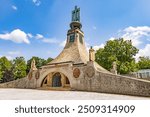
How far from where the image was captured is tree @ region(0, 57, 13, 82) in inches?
1681

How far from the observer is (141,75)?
35438mm

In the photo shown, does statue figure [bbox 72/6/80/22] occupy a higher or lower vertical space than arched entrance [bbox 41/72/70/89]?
higher

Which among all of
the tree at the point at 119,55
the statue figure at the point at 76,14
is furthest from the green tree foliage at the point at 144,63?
the statue figure at the point at 76,14

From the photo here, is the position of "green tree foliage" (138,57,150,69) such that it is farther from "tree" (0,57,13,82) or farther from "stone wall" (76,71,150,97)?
"tree" (0,57,13,82)

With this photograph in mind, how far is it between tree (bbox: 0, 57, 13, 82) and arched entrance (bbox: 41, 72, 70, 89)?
23064 mm

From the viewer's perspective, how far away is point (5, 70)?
43531mm

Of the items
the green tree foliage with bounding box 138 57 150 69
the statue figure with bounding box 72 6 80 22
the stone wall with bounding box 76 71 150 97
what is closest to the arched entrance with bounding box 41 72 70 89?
the stone wall with bounding box 76 71 150 97

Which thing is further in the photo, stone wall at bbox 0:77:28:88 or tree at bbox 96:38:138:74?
tree at bbox 96:38:138:74

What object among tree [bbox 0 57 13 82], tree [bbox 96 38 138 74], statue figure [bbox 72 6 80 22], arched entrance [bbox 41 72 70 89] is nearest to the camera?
arched entrance [bbox 41 72 70 89]

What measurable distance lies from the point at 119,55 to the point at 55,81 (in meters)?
16.0

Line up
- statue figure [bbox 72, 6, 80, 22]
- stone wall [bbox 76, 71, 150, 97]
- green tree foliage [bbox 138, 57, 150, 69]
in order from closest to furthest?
1. stone wall [bbox 76, 71, 150, 97]
2. statue figure [bbox 72, 6, 80, 22]
3. green tree foliage [bbox 138, 57, 150, 69]

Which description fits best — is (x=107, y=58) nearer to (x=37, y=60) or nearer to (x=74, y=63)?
(x=74, y=63)

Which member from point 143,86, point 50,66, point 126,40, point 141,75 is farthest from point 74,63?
point 141,75

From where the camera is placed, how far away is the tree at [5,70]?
42.7 meters
